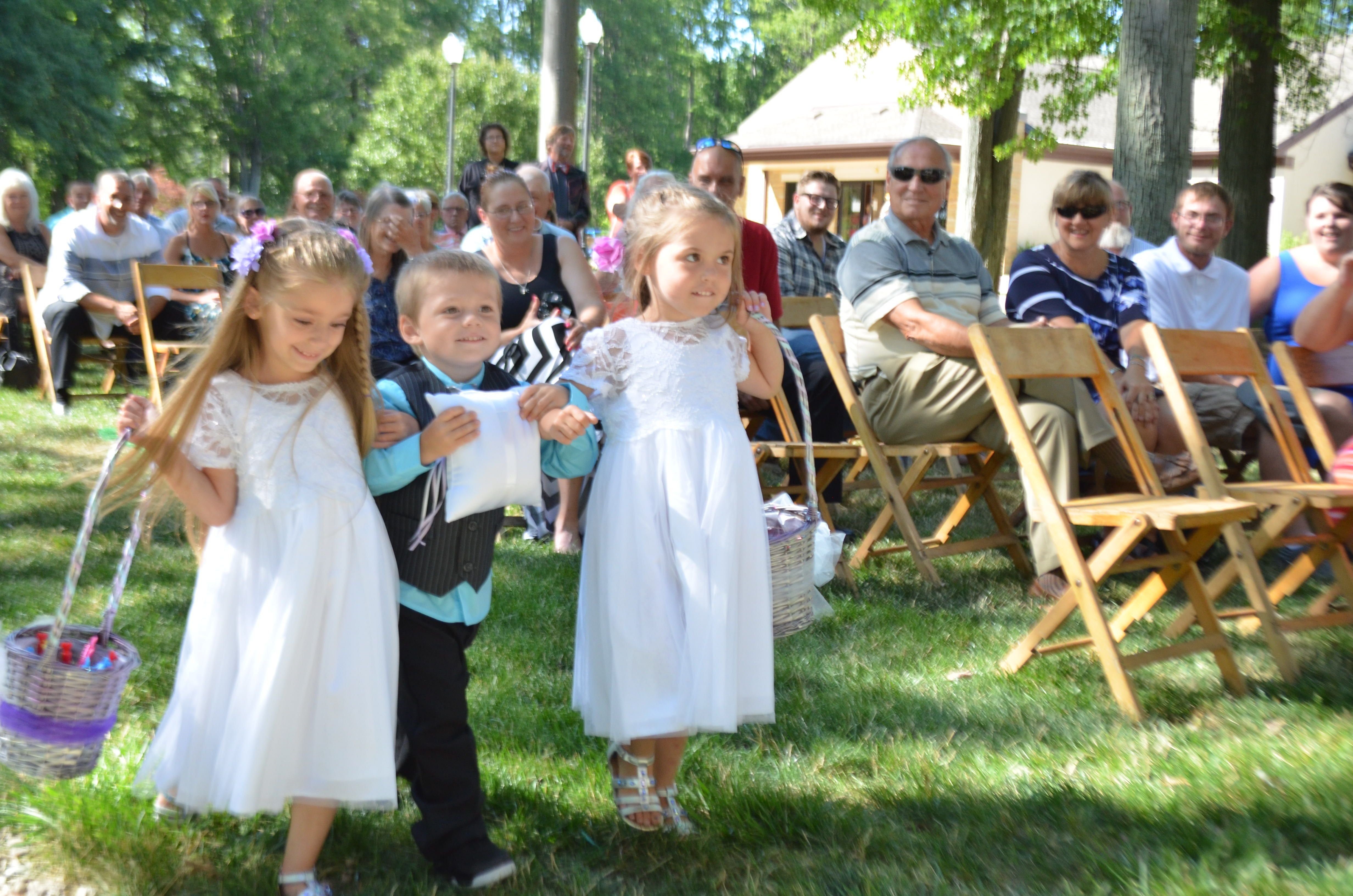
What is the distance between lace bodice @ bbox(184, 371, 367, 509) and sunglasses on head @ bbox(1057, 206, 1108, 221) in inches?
166

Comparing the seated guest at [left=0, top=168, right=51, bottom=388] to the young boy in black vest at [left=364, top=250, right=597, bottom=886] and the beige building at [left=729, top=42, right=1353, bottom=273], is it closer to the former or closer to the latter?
the young boy in black vest at [left=364, top=250, right=597, bottom=886]

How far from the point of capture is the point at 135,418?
7.99ft

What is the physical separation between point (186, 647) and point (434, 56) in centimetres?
3069

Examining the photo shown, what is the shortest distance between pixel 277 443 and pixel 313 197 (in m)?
6.34

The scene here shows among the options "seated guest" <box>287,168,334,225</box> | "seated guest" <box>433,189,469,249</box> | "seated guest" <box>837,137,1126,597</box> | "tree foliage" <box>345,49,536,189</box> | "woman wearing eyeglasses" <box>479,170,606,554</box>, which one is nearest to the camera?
"seated guest" <box>837,137,1126,597</box>

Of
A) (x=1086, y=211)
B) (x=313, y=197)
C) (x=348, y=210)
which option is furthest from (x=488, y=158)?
(x=1086, y=211)

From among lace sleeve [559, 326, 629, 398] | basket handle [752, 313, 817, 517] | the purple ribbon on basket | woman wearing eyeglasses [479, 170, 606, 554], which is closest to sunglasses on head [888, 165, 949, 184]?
woman wearing eyeglasses [479, 170, 606, 554]

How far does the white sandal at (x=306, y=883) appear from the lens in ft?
8.61

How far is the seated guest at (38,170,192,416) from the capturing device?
372 inches

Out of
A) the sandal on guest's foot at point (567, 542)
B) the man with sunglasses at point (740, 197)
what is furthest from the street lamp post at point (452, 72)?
the sandal on guest's foot at point (567, 542)

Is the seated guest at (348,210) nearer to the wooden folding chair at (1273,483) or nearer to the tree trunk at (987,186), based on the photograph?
the wooden folding chair at (1273,483)

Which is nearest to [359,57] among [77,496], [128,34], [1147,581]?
[128,34]

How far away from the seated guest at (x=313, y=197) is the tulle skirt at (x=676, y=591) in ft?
19.8

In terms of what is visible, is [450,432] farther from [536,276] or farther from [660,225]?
[536,276]
